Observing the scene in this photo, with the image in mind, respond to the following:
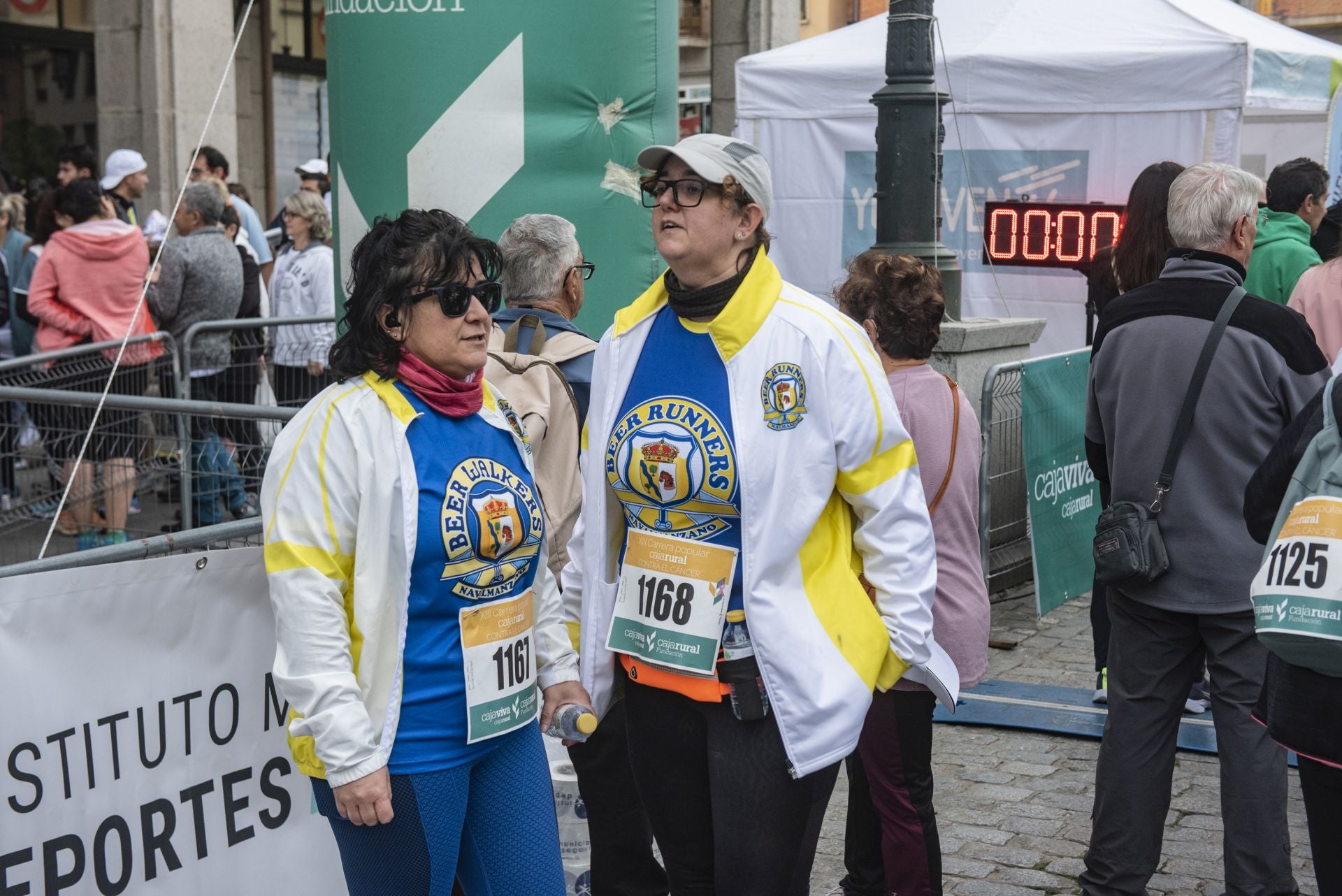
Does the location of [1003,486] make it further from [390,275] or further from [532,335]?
[390,275]

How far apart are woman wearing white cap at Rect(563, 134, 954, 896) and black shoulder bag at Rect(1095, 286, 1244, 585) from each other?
1118 millimetres

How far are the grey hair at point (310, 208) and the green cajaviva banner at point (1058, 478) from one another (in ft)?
15.3

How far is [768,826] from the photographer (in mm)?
3135

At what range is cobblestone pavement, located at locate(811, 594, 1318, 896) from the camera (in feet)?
15.4

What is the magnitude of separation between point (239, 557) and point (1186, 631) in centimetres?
250

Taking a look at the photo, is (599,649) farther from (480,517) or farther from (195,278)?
(195,278)

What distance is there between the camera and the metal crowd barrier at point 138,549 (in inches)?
135

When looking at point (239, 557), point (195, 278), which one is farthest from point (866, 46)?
point (239, 557)

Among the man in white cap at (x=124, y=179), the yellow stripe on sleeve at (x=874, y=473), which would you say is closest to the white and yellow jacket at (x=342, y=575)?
the yellow stripe on sleeve at (x=874, y=473)

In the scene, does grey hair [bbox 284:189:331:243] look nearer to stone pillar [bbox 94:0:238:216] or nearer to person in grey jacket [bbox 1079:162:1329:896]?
stone pillar [bbox 94:0:238:216]

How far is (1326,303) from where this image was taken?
21.1ft

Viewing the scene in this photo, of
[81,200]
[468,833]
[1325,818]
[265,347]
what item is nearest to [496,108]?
[468,833]

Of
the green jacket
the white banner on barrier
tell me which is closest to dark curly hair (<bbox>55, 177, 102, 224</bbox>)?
the white banner on barrier

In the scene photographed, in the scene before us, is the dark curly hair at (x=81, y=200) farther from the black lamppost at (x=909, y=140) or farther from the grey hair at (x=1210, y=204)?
the grey hair at (x=1210, y=204)
